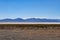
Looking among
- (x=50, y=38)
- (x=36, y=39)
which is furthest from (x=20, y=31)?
(x=50, y=38)

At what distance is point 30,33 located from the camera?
0.81 m

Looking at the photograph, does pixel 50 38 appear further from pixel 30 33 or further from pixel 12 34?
pixel 12 34

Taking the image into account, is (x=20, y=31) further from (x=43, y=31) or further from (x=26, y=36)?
(x=43, y=31)

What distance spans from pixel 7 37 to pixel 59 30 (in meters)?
0.41

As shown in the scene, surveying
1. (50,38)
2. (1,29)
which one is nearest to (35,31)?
(50,38)

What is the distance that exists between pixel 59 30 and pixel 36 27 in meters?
0.18

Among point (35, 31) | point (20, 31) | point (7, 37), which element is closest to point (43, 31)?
point (35, 31)

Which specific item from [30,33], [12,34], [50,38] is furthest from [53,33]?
[12,34]

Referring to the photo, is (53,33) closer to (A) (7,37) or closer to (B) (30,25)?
(B) (30,25)

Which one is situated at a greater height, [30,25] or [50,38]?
[30,25]

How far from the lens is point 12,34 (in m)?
Answer: 0.80

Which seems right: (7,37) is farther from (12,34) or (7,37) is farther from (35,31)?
(35,31)

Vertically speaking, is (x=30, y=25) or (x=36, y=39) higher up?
(x=30, y=25)

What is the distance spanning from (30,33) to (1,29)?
8.9 inches
